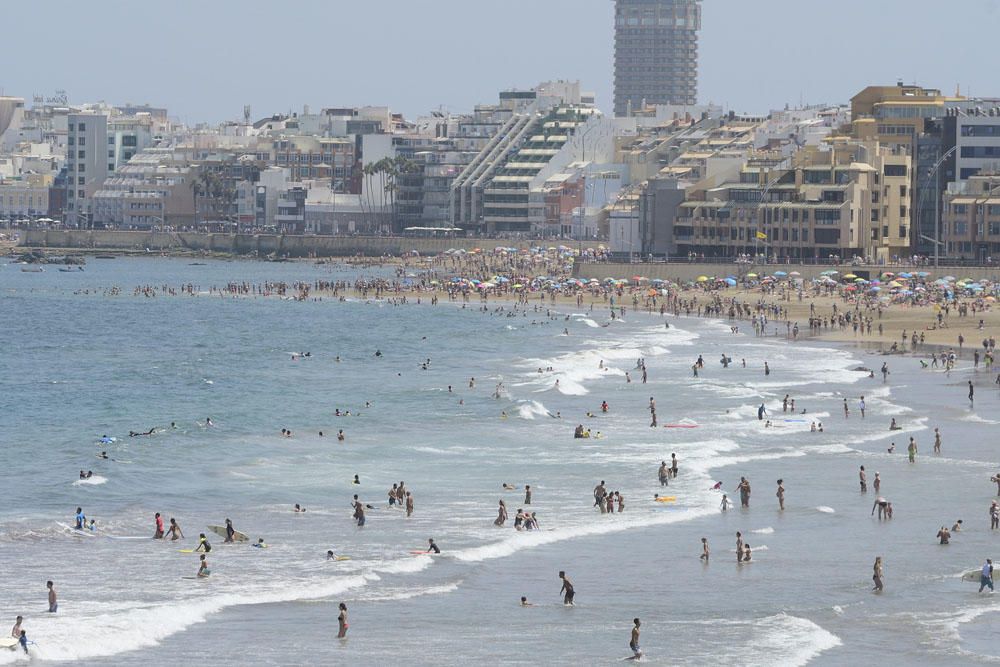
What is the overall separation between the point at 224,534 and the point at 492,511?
20.6 feet

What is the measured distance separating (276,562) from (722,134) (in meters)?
137

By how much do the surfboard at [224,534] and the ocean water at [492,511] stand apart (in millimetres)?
222

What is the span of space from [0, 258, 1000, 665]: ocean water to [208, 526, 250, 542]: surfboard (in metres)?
0.22

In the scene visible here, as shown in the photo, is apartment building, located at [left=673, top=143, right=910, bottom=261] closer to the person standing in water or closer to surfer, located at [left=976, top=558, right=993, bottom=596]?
surfer, located at [left=976, top=558, right=993, bottom=596]

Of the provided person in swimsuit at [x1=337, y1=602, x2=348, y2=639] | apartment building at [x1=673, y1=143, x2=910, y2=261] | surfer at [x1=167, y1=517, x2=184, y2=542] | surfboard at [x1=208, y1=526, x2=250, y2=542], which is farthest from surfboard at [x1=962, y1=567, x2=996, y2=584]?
apartment building at [x1=673, y1=143, x2=910, y2=261]

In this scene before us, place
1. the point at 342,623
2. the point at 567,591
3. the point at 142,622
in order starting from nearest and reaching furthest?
the point at 342,623
the point at 142,622
the point at 567,591

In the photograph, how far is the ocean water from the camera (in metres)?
30.7

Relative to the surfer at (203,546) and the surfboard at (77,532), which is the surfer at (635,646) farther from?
the surfboard at (77,532)

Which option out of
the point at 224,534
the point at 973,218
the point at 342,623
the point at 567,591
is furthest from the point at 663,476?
the point at 973,218

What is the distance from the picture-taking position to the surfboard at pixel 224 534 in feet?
123

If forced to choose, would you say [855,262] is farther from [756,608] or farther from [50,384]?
[756,608]

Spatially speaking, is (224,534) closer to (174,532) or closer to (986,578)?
(174,532)

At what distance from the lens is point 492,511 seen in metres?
41.0

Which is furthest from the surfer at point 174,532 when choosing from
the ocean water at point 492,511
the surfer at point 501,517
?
the surfer at point 501,517
